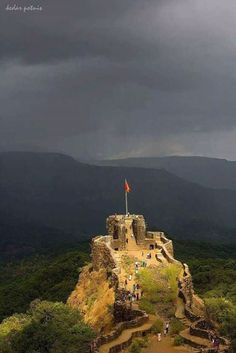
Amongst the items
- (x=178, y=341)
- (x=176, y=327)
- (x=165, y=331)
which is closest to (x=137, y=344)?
(x=178, y=341)

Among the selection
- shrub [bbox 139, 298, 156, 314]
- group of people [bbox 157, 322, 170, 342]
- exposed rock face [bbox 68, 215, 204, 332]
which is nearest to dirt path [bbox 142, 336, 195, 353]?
group of people [bbox 157, 322, 170, 342]

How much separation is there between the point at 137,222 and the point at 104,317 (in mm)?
20263

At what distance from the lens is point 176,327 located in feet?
129

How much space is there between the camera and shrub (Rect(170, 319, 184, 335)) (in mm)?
38569

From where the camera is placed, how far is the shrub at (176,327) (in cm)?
3857

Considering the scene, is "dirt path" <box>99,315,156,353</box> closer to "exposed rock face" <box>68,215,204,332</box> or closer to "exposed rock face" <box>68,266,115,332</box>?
"exposed rock face" <box>68,215,204,332</box>

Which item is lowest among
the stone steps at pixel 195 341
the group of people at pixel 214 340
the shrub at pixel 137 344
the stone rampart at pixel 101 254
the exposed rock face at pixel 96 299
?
the exposed rock face at pixel 96 299

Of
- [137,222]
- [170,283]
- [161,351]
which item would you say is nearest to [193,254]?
[137,222]

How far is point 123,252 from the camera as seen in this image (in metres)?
59.7

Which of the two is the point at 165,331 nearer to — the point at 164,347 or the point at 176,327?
the point at 176,327

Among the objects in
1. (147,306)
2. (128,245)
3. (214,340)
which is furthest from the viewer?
(128,245)

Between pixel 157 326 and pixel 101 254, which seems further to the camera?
pixel 101 254

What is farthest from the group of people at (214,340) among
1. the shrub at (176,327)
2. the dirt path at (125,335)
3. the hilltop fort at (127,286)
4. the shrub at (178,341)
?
the dirt path at (125,335)

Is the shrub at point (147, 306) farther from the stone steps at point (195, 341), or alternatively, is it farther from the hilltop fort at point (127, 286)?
the stone steps at point (195, 341)
